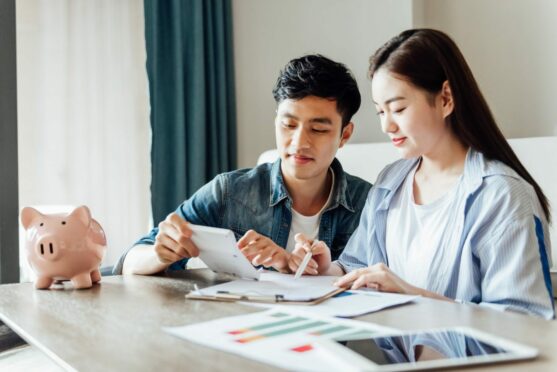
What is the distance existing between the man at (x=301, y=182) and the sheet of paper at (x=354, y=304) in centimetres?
63

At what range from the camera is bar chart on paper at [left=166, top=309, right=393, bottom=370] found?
26.9 inches

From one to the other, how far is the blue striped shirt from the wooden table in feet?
0.44

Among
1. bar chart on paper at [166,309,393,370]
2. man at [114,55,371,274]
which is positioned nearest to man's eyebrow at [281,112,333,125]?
man at [114,55,371,274]

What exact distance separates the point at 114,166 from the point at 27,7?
0.70 meters

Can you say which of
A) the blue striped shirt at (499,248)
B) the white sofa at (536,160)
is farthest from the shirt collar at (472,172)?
the white sofa at (536,160)

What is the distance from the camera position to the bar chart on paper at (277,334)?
684 millimetres

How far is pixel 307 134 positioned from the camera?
167 centimetres

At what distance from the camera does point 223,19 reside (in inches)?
122

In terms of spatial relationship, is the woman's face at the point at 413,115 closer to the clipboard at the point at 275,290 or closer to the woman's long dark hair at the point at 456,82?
the woman's long dark hair at the point at 456,82

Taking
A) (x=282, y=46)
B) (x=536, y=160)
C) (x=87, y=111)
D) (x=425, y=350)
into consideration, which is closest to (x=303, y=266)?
(x=425, y=350)

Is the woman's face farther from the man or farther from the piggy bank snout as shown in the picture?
the piggy bank snout

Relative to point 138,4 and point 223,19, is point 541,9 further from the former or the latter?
point 138,4

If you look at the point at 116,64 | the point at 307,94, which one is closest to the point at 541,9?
the point at 307,94

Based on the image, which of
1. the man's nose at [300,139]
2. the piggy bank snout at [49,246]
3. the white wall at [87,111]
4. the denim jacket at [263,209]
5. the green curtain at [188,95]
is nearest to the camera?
the piggy bank snout at [49,246]
